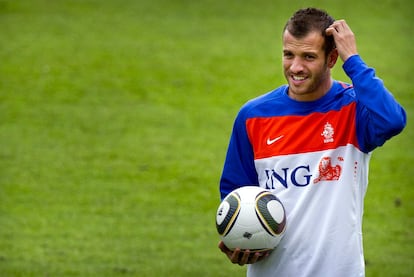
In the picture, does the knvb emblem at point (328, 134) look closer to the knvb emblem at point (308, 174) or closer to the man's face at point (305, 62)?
the knvb emblem at point (308, 174)

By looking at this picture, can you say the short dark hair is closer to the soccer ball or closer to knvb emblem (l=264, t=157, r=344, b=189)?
knvb emblem (l=264, t=157, r=344, b=189)

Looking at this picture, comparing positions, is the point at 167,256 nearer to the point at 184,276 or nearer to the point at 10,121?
the point at 184,276

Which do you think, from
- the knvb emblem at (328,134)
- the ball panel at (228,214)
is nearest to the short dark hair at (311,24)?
the knvb emblem at (328,134)

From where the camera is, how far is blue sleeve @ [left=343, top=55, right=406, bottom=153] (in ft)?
17.1

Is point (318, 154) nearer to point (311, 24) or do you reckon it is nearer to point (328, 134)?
point (328, 134)

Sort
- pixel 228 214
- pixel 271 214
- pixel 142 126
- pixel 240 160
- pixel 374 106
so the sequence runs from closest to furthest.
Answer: pixel 374 106 → pixel 271 214 → pixel 228 214 → pixel 240 160 → pixel 142 126

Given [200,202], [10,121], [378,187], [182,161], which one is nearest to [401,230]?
[378,187]

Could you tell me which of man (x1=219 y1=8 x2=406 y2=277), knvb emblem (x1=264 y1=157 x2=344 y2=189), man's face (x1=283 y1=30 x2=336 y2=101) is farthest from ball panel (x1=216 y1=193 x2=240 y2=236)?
man's face (x1=283 y1=30 x2=336 y2=101)

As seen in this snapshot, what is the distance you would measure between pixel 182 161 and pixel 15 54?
5680mm

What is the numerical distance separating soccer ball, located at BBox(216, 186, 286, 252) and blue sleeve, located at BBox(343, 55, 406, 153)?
699 mm

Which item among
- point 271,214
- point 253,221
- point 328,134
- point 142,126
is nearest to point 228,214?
point 253,221

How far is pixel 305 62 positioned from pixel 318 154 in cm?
56

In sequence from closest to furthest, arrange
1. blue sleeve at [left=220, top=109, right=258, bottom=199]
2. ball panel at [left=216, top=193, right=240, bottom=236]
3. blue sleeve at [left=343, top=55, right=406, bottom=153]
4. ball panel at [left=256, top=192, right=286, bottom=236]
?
blue sleeve at [left=343, top=55, right=406, bottom=153] → ball panel at [left=256, top=192, right=286, bottom=236] → ball panel at [left=216, top=193, right=240, bottom=236] → blue sleeve at [left=220, top=109, right=258, bottom=199]

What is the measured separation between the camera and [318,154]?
18.1 feet
